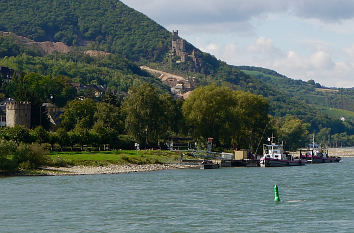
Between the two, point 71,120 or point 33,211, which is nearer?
point 33,211

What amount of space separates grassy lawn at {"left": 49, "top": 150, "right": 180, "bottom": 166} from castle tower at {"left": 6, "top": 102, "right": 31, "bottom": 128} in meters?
22.8

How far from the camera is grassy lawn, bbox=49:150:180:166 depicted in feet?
337

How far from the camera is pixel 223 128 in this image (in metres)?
142

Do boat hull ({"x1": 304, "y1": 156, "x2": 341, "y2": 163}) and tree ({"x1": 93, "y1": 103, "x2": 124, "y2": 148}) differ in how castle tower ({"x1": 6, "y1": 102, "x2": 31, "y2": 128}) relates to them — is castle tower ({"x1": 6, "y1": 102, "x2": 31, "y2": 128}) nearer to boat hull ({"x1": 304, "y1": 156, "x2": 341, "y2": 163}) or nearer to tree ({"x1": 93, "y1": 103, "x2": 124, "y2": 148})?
tree ({"x1": 93, "y1": 103, "x2": 124, "y2": 148})

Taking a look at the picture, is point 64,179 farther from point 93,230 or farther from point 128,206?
point 93,230

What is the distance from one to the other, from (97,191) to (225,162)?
188 ft

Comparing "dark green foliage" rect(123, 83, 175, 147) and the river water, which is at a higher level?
"dark green foliage" rect(123, 83, 175, 147)

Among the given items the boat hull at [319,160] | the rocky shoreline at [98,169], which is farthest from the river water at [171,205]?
the boat hull at [319,160]

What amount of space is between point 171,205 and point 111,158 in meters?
50.8

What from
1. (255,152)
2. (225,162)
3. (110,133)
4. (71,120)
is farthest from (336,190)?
(71,120)

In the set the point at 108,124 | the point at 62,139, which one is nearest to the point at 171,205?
the point at 62,139

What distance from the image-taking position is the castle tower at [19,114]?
136750 millimetres

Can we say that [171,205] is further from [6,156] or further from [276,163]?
[276,163]

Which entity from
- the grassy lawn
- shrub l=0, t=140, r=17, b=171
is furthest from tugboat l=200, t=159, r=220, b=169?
shrub l=0, t=140, r=17, b=171
